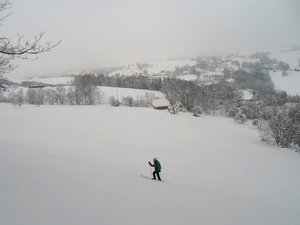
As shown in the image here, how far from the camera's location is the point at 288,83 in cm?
16825

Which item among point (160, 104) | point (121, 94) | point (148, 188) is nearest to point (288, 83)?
point (121, 94)

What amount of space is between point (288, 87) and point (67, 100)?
12243 centimetres

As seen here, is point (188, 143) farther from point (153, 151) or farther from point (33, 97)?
point (33, 97)

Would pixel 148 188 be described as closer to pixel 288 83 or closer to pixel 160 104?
pixel 160 104

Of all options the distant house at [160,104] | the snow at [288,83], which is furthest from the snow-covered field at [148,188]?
the snow at [288,83]

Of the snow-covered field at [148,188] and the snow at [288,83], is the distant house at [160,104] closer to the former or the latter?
the snow-covered field at [148,188]

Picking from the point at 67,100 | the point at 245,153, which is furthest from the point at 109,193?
the point at 67,100

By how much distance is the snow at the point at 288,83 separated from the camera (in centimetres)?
14955

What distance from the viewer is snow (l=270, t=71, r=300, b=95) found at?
149550 mm

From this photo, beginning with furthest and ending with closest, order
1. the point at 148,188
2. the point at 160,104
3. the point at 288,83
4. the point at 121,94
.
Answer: the point at 288,83 < the point at 121,94 < the point at 160,104 < the point at 148,188

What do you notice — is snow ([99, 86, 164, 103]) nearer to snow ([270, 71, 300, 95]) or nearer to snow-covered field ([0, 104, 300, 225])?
snow ([270, 71, 300, 95])

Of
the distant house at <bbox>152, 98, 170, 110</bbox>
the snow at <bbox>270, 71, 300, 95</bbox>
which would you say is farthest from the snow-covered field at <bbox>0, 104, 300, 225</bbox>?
the snow at <bbox>270, 71, 300, 95</bbox>

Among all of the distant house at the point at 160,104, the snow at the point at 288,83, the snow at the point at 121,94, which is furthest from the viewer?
the snow at the point at 288,83

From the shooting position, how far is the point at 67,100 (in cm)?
11644
